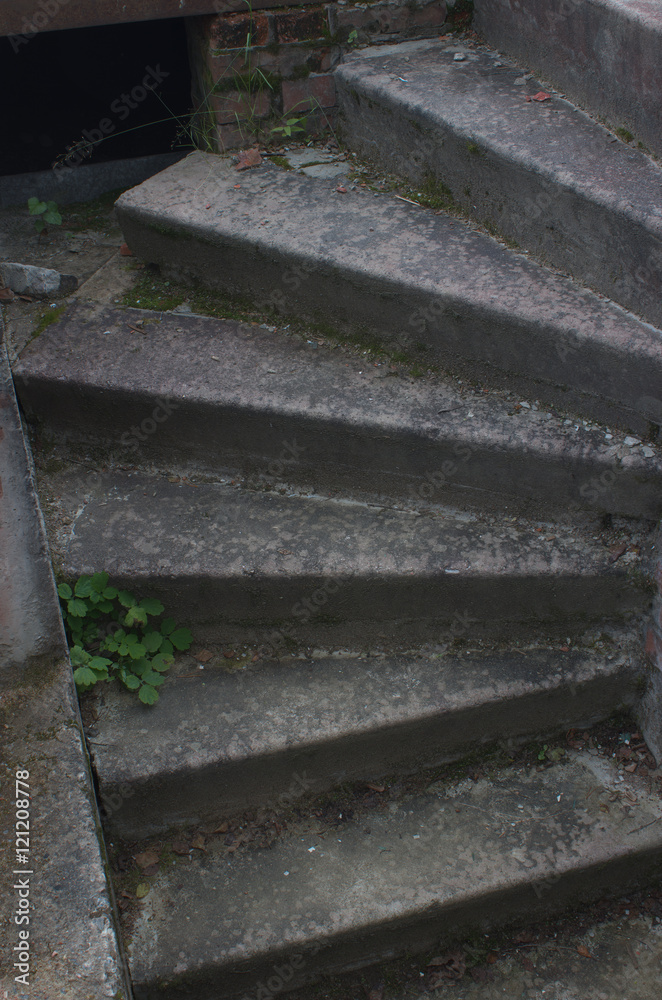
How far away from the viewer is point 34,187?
11.0 ft

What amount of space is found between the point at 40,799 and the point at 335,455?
1.20 metres

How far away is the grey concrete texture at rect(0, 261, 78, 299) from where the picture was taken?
8.52 feet

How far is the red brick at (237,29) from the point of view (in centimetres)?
268

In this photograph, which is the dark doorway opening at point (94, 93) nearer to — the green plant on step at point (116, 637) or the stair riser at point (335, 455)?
the stair riser at point (335, 455)

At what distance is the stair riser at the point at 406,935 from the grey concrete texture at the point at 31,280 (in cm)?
203

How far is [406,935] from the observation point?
1999mm

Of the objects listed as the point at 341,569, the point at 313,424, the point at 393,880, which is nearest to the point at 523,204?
the point at 313,424

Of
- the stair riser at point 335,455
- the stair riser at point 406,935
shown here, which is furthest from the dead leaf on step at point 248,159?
the stair riser at point 406,935

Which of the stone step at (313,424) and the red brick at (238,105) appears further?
the red brick at (238,105)

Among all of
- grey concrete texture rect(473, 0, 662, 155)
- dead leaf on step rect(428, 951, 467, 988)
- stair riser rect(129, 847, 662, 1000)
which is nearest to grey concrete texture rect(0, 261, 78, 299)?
grey concrete texture rect(473, 0, 662, 155)

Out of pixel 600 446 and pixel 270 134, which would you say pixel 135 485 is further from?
pixel 270 134

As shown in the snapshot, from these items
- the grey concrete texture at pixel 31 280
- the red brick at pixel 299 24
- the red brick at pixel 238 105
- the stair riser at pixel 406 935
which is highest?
the red brick at pixel 299 24

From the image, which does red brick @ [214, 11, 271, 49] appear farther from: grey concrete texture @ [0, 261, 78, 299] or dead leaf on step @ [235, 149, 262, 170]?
grey concrete texture @ [0, 261, 78, 299]

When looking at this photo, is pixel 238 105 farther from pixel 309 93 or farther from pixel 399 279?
pixel 399 279
